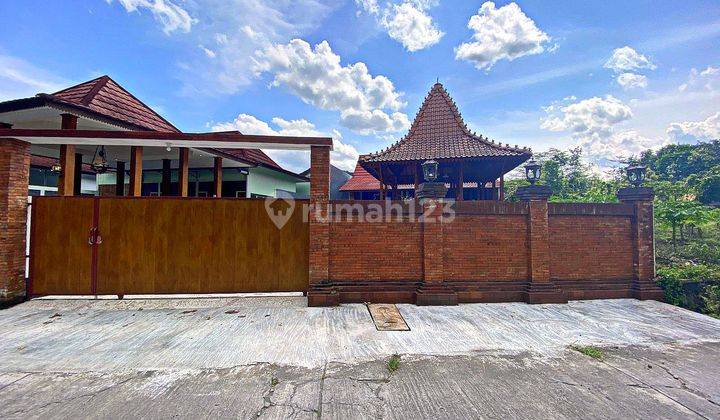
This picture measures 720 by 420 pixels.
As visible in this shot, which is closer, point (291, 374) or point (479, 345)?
point (291, 374)

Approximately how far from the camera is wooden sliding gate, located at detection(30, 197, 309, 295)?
547 centimetres

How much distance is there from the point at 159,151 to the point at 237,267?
227 inches

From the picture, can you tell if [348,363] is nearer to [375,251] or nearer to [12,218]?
[375,251]

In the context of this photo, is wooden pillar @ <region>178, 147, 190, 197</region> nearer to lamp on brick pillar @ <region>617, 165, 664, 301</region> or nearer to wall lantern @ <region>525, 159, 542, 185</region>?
wall lantern @ <region>525, 159, 542, 185</region>

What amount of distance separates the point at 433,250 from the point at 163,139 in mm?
5509

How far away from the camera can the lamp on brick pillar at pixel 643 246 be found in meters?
5.98

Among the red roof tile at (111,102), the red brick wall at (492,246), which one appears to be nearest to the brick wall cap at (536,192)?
the red brick wall at (492,246)

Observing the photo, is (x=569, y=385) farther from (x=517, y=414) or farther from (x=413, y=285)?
(x=413, y=285)

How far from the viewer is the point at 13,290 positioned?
5.23 m

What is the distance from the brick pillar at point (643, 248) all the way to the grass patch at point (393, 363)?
5.87 meters

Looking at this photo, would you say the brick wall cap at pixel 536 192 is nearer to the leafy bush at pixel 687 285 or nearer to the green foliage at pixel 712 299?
the leafy bush at pixel 687 285

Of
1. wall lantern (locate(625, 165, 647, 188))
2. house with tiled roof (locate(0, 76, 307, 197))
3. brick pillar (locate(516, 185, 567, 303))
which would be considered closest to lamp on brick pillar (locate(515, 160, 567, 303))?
brick pillar (locate(516, 185, 567, 303))

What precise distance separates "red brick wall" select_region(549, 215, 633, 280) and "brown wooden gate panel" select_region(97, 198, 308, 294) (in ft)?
16.9

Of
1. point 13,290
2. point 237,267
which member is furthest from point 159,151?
point 237,267
